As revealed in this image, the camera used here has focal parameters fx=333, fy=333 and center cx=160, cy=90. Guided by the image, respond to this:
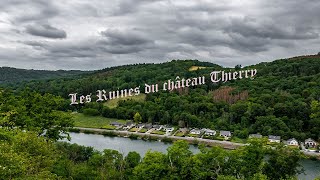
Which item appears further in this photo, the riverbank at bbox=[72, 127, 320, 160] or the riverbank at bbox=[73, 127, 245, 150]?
the riverbank at bbox=[73, 127, 245, 150]

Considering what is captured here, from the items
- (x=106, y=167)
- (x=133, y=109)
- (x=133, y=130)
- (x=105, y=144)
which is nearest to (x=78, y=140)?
(x=105, y=144)

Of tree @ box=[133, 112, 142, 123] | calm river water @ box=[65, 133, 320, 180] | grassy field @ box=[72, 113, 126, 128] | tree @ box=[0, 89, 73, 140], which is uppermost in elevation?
tree @ box=[0, 89, 73, 140]

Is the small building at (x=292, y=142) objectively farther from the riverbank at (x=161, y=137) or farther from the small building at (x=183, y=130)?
the small building at (x=183, y=130)

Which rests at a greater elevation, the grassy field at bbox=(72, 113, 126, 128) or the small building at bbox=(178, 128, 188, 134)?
the grassy field at bbox=(72, 113, 126, 128)

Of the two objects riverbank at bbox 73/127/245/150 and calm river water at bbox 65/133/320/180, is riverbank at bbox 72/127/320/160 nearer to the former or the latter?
riverbank at bbox 73/127/245/150

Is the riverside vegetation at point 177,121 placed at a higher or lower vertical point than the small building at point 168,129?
higher

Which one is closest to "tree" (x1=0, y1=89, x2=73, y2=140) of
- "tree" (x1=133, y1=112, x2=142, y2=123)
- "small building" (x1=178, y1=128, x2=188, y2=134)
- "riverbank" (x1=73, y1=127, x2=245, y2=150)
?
"riverbank" (x1=73, y1=127, x2=245, y2=150)

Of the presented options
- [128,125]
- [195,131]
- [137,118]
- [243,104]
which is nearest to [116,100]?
[137,118]

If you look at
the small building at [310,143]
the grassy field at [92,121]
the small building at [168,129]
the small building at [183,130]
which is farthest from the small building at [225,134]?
the grassy field at [92,121]

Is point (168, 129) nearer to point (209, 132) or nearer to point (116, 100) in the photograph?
point (209, 132)
